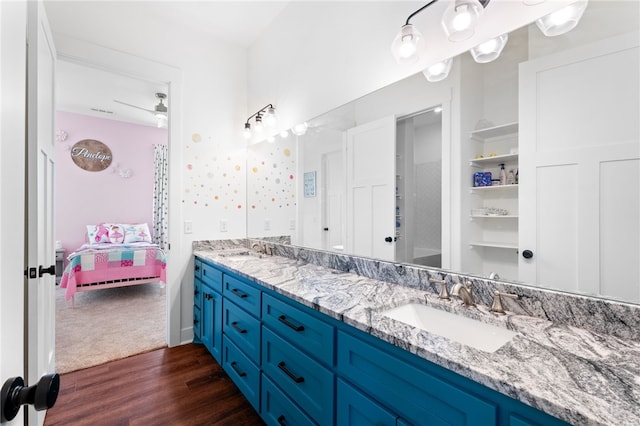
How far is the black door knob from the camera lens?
435mm

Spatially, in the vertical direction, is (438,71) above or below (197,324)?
above

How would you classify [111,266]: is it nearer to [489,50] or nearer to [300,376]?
[300,376]

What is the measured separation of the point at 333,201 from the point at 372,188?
1.18 ft

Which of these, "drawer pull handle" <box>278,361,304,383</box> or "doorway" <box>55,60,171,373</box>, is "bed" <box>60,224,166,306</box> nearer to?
"doorway" <box>55,60,171,373</box>

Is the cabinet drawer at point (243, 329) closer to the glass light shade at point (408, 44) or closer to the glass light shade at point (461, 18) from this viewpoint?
the glass light shade at point (408, 44)

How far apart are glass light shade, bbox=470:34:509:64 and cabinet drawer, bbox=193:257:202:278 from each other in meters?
2.43

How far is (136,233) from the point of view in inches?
208

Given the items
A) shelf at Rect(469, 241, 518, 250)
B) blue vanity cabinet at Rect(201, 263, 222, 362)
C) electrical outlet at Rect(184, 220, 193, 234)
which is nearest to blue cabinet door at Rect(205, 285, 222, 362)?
blue vanity cabinet at Rect(201, 263, 222, 362)

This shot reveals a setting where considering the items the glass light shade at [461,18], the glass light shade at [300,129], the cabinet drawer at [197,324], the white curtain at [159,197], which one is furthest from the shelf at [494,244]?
the white curtain at [159,197]

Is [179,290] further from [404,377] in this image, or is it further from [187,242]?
[404,377]

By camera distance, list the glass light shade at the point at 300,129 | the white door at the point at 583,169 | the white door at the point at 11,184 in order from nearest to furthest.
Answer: the white door at the point at 11,184 → the white door at the point at 583,169 → the glass light shade at the point at 300,129

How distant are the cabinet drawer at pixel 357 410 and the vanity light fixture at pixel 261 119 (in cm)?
214

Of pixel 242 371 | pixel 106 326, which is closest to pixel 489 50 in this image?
pixel 242 371

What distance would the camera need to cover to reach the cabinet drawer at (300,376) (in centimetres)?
116
